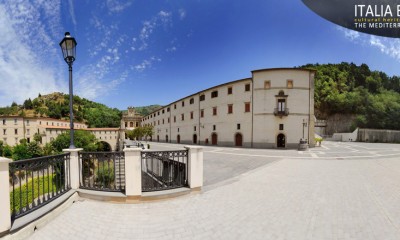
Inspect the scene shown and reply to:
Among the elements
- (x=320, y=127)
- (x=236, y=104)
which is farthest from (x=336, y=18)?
(x=320, y=127)

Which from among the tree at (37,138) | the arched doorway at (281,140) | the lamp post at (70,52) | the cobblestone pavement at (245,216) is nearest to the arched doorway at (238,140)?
the arched doorway at (281,140)

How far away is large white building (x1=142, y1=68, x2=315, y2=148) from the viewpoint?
26062 millimetres

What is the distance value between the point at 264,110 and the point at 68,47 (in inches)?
979

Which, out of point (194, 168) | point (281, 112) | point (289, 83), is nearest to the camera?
point (194, 168)

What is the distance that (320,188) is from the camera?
21.2 ft

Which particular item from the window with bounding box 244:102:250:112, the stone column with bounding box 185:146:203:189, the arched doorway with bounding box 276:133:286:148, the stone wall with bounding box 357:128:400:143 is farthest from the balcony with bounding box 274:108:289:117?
the stone wall with bounding box 357:128:400:143

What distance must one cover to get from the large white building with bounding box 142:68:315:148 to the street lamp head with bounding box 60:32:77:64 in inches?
969

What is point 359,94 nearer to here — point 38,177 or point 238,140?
point 238,140

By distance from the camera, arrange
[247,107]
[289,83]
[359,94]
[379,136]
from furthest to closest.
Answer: [359,94] < [379,136] < [247,107] < [289,83]

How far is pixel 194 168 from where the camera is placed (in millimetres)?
5781

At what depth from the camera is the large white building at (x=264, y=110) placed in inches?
1026

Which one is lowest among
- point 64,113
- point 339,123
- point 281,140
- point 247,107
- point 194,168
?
point 281,140

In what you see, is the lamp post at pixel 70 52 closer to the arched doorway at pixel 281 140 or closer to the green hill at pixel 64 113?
the arched doorway at pixel 281 140

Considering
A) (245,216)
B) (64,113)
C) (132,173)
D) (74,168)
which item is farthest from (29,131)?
(245,216)
